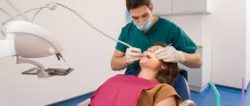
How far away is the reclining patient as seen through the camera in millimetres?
1166

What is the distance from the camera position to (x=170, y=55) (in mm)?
1251

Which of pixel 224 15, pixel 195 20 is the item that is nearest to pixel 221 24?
pixel 224 15

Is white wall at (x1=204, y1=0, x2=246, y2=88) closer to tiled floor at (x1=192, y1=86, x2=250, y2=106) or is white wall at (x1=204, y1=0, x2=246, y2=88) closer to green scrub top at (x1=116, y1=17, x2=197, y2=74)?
tiled floor at (x1=192, y1=86, x2=250, y2=106)

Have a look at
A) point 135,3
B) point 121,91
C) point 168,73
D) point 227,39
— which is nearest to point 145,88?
point 121,91

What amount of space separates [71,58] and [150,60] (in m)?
1.57

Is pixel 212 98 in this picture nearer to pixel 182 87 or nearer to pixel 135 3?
pixel 182 87

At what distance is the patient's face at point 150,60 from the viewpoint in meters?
1.36

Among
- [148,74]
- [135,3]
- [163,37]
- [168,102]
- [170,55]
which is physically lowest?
[168,102]

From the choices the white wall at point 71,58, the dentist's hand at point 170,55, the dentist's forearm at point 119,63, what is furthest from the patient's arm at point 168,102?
the white wall at point 71,58

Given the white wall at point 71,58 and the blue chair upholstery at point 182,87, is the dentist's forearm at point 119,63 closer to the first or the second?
the blue chair upholstery at point 182,87

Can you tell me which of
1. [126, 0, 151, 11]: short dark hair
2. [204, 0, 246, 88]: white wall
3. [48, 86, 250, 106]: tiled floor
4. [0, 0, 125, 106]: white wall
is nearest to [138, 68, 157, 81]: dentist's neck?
[126, 0, 151, 11]: short dark hair

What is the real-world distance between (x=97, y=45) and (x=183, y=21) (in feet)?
4.49

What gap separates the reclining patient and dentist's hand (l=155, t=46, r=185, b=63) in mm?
69

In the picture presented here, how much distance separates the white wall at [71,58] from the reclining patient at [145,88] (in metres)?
1.24
